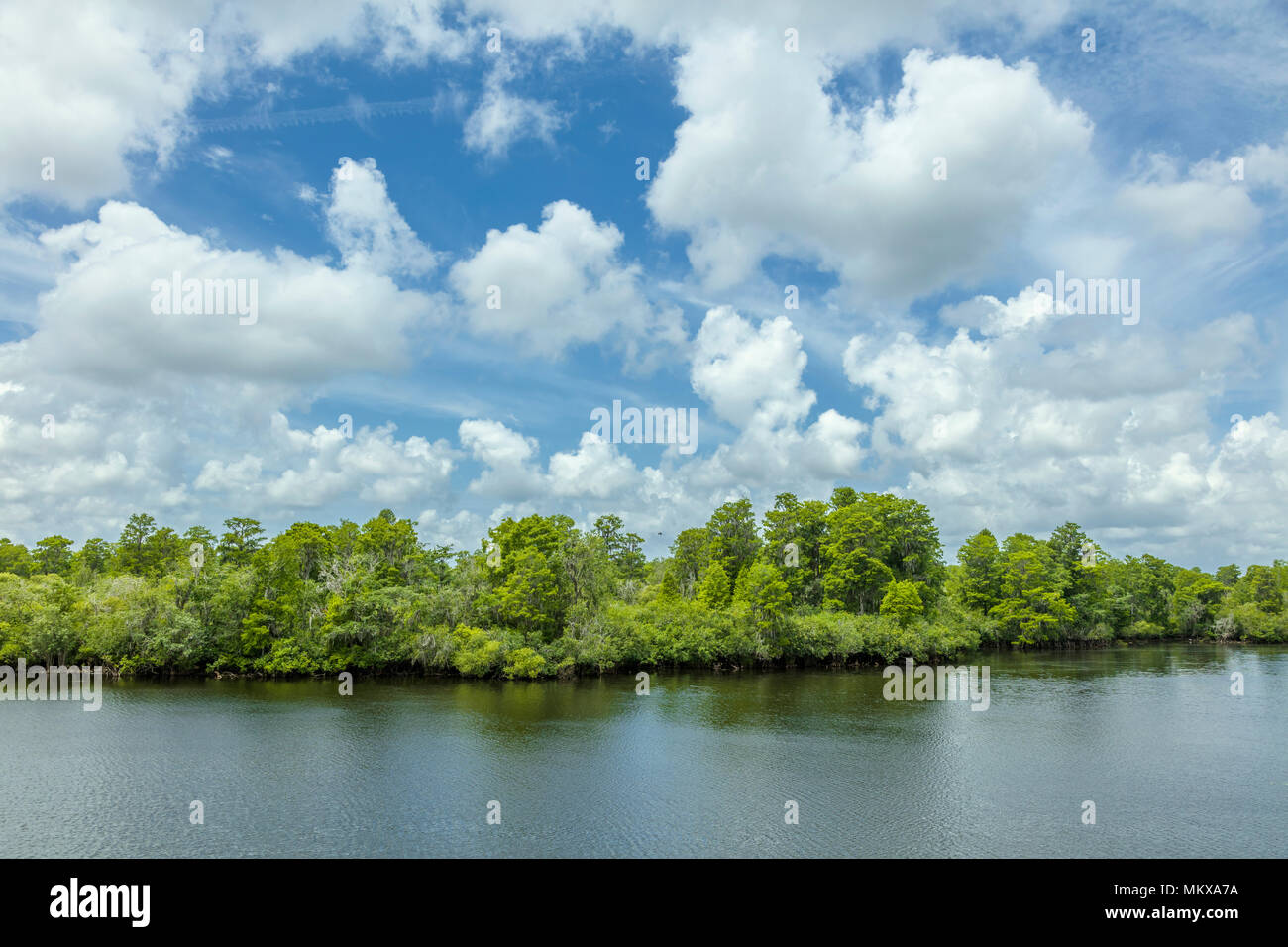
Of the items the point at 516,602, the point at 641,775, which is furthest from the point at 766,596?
the point at 641,775

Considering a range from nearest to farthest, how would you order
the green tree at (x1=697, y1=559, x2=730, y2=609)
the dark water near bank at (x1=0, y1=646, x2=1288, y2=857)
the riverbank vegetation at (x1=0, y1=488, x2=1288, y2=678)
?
the dark water near bank at (x1=0, y1=646, x2=1288, y2=857), the riverbank vegetation at (x1=0, y1=488, x2=1288, y2=678), the green tree at (x1=697, y1=559, x2=730, y2=609)

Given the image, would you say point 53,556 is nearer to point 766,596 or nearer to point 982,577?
point 766,596

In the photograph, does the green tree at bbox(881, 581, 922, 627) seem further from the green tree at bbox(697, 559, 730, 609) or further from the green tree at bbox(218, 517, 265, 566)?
the green tree at bbox(218, 517, 265, 566)

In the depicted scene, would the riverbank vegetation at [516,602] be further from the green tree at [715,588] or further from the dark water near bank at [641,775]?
the dark water near bank at [641,775]

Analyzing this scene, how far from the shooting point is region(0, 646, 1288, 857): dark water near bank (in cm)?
2341

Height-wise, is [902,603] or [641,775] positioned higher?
[902,603]

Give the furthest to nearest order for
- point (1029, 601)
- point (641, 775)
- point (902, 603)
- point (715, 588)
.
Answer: point (1029, 601), point (715, 588), point (902, 603), point (641, 775)

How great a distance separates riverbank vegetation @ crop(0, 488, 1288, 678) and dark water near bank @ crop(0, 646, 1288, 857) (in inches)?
372

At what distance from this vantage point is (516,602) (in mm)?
63156

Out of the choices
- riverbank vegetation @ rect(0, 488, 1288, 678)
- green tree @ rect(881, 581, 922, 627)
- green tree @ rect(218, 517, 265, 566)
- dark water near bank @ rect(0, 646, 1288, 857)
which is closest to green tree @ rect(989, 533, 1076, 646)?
riverbank vegetation @ rect(0, 488, 1288, 678)

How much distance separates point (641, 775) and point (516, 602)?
34340mm

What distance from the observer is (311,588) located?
65.4 metres
